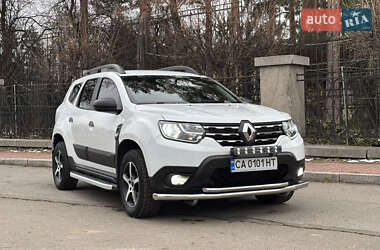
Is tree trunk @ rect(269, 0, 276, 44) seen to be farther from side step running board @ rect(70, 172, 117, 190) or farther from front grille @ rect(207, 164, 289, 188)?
front grille @ rect(207, 164, 289, 188)

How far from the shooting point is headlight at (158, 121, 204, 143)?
18.5 feet

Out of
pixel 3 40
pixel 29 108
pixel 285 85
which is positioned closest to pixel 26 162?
pixel 29 108

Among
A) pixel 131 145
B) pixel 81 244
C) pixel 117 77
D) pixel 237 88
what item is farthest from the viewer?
pixel 237 88

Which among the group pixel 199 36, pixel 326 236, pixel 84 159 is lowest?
pixel 326 236

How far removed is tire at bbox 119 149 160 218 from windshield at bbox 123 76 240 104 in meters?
0.78

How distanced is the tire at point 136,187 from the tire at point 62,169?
2.13 metres

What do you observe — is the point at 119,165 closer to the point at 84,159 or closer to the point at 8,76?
the point at 84,159

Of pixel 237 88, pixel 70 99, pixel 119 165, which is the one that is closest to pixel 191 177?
pixel 119 165

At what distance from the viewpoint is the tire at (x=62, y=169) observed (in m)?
8.21

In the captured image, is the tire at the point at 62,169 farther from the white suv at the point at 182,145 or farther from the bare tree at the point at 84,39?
the bare tree at the point at 84,39

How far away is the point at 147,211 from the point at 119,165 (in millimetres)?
781

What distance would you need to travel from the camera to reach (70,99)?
8.48m

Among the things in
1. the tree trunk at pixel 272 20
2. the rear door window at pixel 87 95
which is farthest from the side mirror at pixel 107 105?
the tree trunk at pixel 272 20

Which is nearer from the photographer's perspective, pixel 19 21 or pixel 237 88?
pixel 237 88
